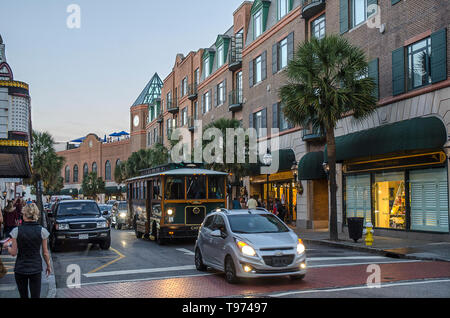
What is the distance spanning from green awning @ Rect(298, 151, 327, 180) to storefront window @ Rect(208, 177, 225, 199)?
7.77m

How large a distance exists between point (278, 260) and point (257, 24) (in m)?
28.2

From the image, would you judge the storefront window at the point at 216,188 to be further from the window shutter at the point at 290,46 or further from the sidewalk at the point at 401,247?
the window shutter at the point at 290,46

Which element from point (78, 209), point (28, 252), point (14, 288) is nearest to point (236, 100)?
point (78, 209)

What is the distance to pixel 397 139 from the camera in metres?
19.8

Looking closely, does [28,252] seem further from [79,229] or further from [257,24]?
[257,24]

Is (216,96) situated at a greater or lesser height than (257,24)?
lesser

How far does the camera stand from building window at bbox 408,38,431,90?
20.0m

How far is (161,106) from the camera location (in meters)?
65.9

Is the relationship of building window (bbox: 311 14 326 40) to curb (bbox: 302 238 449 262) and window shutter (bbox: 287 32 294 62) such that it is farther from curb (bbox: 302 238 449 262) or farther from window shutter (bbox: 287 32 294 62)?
curb (bbox: 302 238 449 262)

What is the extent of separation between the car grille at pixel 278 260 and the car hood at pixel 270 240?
0.75ft

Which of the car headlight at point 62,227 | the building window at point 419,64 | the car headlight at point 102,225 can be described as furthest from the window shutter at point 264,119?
the car headlight at point 62,227

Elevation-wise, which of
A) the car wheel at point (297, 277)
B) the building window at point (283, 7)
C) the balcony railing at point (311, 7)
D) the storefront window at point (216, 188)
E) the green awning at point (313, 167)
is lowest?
the car wheel at point (297, 277)

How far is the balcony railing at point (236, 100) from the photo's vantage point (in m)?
38.7
